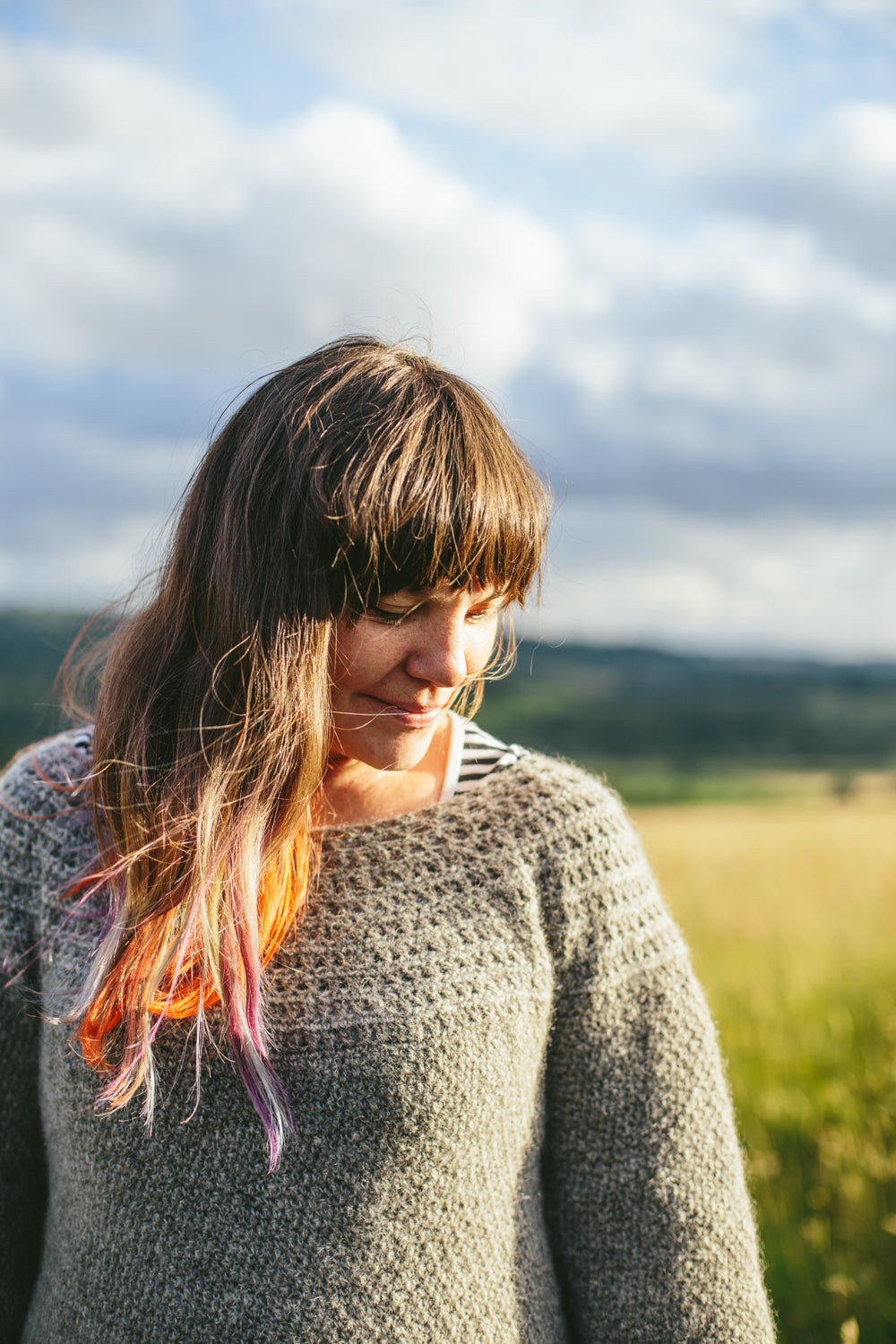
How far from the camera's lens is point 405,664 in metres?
1.54

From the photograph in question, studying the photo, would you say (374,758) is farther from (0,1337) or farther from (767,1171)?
(767,1171)

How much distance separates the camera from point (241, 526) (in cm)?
156

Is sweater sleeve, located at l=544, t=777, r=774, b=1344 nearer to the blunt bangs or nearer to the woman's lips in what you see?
the woman's lips

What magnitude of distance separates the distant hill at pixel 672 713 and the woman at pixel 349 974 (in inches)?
1889

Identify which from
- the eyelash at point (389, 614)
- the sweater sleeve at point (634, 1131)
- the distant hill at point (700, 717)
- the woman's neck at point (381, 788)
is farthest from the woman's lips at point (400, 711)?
the distant hill at point (700, 717)

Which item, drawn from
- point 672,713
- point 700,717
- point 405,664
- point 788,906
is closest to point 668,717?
point 672,713

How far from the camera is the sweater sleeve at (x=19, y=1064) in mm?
1764

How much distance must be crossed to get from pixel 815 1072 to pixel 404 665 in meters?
3.57

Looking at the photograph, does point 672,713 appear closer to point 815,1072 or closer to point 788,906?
point 788,906

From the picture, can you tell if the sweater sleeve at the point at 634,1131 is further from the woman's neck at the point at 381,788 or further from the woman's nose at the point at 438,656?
the woman's nose at the point at 438,656

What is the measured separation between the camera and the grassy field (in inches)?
120

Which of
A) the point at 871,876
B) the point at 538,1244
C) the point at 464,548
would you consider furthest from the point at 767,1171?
the point at 871,876

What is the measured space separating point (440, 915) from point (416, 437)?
2.58 ft

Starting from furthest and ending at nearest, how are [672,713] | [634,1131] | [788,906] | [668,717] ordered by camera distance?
1. [672,713]
2. [668,717]
3. [788,906]
4. [634,1131]
